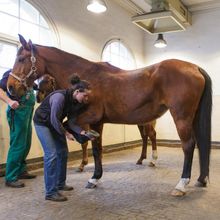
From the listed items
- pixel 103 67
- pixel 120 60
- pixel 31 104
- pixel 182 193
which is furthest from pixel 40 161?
pixel 120 60

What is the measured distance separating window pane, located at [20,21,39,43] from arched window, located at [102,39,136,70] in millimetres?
1770

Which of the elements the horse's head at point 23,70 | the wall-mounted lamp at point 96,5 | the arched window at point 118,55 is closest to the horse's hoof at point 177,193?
the horse's head at point 23,70

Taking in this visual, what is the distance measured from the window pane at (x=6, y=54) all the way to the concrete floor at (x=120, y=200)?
1573 mm

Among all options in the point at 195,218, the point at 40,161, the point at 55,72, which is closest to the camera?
the point at 195,218

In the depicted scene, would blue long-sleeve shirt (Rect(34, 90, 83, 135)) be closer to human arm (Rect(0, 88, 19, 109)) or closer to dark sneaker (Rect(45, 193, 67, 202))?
human arm (Rect(0, 88, 19, 109))

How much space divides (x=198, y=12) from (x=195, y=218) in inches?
229

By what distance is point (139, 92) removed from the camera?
2914 mm

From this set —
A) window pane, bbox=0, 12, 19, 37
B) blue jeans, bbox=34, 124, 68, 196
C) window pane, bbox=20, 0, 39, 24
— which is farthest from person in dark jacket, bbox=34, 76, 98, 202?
window pane, bbox=20, 0, 39, 24

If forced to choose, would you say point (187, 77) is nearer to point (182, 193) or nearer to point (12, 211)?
point (182, 193)

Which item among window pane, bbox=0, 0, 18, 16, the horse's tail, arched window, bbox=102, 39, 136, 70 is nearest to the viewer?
the horse's tail

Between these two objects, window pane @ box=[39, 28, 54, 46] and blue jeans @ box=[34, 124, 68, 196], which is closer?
blue jeans @ box=[34, 124, 68, 196]

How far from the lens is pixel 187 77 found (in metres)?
2.80

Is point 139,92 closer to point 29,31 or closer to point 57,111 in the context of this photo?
point 57,111

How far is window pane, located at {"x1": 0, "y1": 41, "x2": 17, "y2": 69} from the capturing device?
3.92 metres
